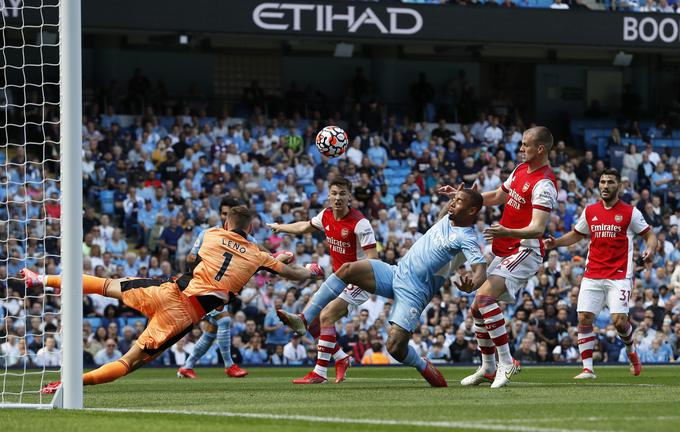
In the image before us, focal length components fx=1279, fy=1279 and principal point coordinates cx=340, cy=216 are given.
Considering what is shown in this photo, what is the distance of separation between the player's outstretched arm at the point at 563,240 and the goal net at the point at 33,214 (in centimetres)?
520

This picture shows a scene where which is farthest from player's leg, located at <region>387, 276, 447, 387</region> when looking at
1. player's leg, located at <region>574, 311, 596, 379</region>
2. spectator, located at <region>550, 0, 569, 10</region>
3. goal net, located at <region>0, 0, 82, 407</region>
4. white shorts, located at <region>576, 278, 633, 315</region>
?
spectator, located at <region>550, 0, 569, 10</region>

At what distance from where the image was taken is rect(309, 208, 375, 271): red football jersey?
48.3 feet

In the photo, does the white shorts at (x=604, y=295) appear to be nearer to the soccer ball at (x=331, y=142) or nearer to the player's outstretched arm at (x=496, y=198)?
the player's outstretched arm at (x=496, y=198)

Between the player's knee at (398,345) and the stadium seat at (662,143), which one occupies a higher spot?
the stadium seat at (662,143)

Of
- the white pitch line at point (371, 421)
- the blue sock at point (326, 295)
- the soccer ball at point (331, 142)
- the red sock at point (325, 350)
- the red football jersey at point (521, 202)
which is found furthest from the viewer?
the soccer ball at point (331, 142)

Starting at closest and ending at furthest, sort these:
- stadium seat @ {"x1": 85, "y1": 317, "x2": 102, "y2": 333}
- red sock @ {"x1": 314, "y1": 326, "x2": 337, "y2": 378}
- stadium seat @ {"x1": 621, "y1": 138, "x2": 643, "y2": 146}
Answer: red sock @ {"x1": 314, "y1": 326, "x2": 337, "y2": 378}
stadium seat @ {"x1": 85, "y1": 317, "x2": 102, "y2": 333}
stadium seat @ {"x1": 621, "y1": 138, "x2": 643, "y2": 146}

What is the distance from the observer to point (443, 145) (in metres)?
29.7

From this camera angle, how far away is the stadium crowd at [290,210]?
22.4 m

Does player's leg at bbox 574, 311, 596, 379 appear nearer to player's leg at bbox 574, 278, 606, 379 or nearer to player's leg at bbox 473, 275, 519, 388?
player's leg at bbox 574, 278, 606, 379

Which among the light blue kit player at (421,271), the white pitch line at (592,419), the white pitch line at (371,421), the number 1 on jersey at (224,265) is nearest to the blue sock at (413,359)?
the light blue kit player at (421,271)

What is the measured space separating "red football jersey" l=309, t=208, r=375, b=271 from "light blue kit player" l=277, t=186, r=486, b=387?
6.75 ft

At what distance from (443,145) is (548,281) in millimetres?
5924

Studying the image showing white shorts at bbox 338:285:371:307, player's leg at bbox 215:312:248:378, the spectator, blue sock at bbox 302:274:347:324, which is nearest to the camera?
white shorts at bbox 338:285:371:307

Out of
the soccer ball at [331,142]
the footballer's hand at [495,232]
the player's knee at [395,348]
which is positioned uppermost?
the soccer ball at [331,142]
